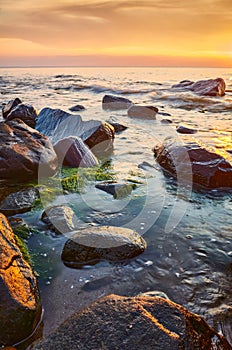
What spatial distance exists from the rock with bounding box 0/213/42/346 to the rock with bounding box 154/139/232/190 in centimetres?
368

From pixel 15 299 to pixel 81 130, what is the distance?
5920 millimetres

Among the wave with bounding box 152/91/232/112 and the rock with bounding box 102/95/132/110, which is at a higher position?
the rock with bounding box 102/95/132/110

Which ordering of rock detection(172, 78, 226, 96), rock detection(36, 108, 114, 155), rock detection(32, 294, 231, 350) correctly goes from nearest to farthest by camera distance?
rock detection(32, 294, 231, 350) < rock detection(36, 108, 114, 155) < rock detection(172, 78, 226, 96)

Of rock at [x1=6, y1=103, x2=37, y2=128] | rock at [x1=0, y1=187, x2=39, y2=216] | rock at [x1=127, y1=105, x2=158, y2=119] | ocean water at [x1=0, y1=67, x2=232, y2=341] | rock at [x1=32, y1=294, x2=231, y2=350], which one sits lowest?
ocean water at [x1=0, y1=67, x2=232, y2=341]

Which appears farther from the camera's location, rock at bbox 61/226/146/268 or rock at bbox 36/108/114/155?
rock at bbox 36/108/114/155

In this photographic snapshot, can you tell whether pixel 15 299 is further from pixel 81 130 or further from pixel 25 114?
pixel 25 114

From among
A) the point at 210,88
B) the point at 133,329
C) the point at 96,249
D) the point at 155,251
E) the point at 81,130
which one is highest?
the point at 210,88

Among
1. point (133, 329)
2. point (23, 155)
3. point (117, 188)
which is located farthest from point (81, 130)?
point (133, 329)

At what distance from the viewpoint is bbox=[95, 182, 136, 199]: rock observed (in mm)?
5199

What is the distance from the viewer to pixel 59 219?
162 inches

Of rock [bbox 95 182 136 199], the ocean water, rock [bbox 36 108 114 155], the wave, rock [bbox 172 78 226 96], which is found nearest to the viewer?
the ocean water

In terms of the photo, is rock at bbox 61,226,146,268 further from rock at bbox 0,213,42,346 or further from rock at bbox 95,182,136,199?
rock at bbox 95,182,136,199

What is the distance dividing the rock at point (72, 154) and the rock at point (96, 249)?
3058 millimetres

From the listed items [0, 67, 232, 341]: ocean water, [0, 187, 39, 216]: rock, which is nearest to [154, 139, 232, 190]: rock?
[0, 67, 232, 341]: ocean water
